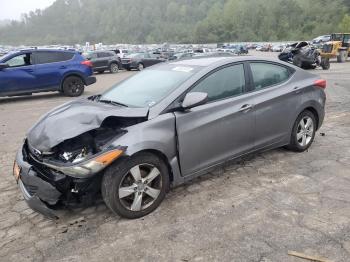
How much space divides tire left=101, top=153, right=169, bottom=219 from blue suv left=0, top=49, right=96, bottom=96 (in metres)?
9.41

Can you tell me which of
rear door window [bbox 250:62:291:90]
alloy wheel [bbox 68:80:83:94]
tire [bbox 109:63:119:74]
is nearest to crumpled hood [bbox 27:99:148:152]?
rear door window [bbox 250:62:291:90]

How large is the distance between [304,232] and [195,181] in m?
1.53

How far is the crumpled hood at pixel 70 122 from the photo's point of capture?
3563 mm

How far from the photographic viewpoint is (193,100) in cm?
382

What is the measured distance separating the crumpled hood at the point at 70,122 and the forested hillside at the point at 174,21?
10961cm

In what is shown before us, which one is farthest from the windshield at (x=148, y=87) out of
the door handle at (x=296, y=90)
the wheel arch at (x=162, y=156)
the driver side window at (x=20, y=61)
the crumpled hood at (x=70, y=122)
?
the driver side window at (x=20, y=61)

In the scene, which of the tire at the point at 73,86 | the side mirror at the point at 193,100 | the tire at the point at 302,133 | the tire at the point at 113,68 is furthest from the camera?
the tire at the point at 113,68

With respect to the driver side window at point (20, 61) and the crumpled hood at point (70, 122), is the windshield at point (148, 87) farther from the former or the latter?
the driver side window at point (20, 61)

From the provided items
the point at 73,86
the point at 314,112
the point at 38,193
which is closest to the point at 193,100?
the point at 38,193

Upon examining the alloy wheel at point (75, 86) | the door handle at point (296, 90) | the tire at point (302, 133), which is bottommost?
the alloy wheel at point (75, 86)

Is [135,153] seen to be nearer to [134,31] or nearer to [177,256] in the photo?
[177,256]

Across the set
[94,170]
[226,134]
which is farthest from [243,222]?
[94,170]

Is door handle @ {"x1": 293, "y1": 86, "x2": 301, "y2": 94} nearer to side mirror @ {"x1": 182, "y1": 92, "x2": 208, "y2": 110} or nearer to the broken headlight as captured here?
side mirror @ {"x1": 182, "y1": 92, "x2": 208, "y2": 110}

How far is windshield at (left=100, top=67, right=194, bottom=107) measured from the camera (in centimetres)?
409
